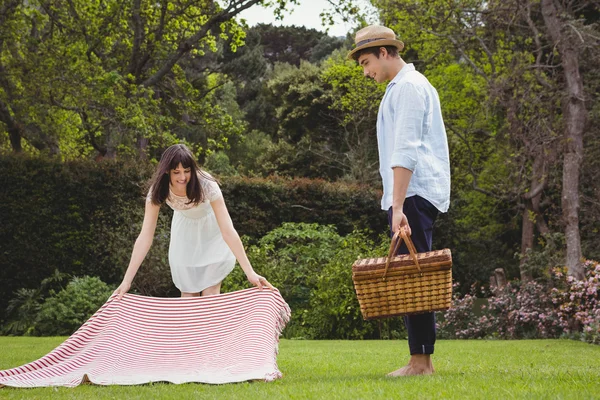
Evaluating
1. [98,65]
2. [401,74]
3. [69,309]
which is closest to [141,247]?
[401,74]

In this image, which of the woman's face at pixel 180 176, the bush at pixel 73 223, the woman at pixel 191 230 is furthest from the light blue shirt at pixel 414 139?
the bush at pixel 73 223

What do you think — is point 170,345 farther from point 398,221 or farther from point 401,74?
point 401,74

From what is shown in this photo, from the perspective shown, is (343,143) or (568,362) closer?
(568,362)

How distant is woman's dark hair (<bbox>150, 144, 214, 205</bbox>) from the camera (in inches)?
211

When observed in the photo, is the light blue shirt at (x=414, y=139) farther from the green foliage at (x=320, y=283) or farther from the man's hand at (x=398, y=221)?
the green foliage at (x=320, y=283)

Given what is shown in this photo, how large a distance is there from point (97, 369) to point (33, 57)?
483 inches

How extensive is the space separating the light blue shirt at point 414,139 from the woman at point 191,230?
1.34 metres

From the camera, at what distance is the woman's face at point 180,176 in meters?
5.36

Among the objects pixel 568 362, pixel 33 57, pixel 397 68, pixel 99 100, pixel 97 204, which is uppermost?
pixel 33 57

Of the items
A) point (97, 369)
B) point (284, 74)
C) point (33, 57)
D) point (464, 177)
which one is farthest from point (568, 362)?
point (284, 74)

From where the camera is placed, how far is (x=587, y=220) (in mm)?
14250

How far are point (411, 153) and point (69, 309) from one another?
29.5 feet

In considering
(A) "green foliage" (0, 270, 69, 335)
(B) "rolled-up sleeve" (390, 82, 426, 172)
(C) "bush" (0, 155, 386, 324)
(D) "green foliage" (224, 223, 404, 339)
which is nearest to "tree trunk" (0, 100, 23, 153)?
(C) "bush" (0, 155, 386, 324)

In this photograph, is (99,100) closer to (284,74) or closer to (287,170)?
(287,170)
